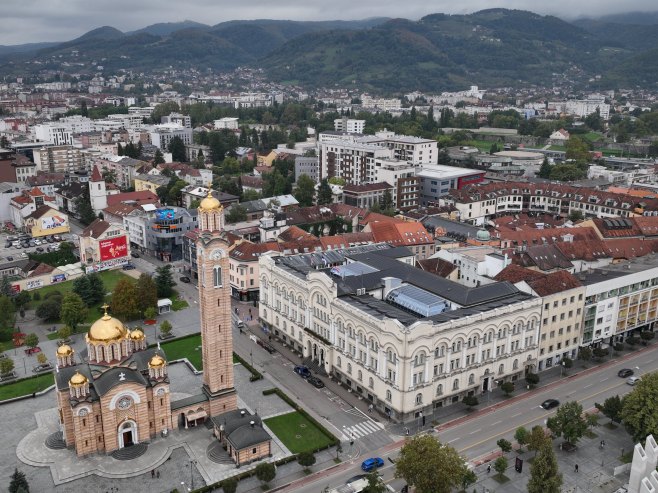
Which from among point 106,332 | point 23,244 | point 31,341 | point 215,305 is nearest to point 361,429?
point 215,305

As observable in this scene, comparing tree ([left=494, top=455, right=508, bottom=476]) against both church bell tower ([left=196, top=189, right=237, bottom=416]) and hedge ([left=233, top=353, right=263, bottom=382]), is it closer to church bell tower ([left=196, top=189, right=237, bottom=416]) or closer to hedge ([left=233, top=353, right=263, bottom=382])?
church bell tower ([left=196, top=189, right=237, bottom=416])

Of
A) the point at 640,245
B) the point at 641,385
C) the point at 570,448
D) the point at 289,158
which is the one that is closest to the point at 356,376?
the point at 570,448

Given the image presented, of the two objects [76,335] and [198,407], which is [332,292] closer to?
[198,407]

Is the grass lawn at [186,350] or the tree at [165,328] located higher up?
the tree at [165,328]

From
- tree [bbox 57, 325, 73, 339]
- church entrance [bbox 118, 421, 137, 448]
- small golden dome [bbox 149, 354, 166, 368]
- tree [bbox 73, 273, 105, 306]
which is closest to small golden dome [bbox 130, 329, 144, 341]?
small golden dome [bbox 149, 354, 166, 368]

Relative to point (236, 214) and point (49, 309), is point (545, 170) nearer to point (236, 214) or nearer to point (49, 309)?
point (236, 214)

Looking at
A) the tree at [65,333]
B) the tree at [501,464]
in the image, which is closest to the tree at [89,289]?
the tree at [65,333]

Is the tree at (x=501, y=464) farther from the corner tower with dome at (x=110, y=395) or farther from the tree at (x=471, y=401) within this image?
the corner tower with dome at (x=110, y=395)
